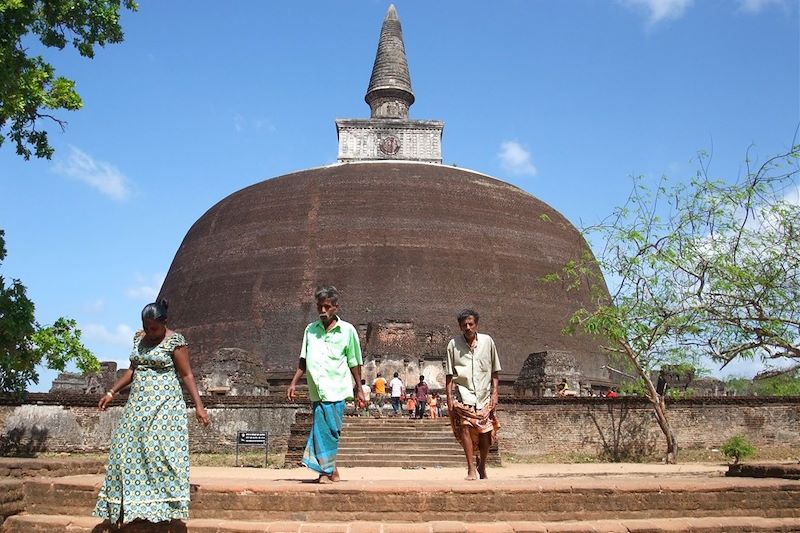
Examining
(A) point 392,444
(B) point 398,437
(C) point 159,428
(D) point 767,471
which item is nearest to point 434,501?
(C) point 159,428

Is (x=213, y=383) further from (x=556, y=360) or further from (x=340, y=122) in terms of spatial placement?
(x=340, y=122)

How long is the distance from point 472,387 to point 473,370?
0.43 feet

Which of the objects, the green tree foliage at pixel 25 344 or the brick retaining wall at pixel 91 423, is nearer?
the green tree foliage at pixel 25 344

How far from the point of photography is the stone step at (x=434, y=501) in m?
4.37

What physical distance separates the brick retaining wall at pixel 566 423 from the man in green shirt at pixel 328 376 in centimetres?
990

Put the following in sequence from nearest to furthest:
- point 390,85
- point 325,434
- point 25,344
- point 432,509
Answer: point 432,509, point 325,434, point 25,344, point 390,85

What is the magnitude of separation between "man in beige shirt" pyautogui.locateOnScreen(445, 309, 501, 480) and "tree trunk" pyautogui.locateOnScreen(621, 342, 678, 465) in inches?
350

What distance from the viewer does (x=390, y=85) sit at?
111 feet

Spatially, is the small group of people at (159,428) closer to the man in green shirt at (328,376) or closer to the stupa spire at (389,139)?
the man in green shirt at (328,376)

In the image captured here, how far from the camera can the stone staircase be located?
12125 millimetres

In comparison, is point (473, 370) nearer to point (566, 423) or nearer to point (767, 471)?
point (767, 471)

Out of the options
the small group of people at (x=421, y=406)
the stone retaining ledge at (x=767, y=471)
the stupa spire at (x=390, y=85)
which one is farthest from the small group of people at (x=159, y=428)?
the stupa spire at (x=390, y=85)

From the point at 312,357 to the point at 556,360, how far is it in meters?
14.9

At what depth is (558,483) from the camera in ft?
15.5
